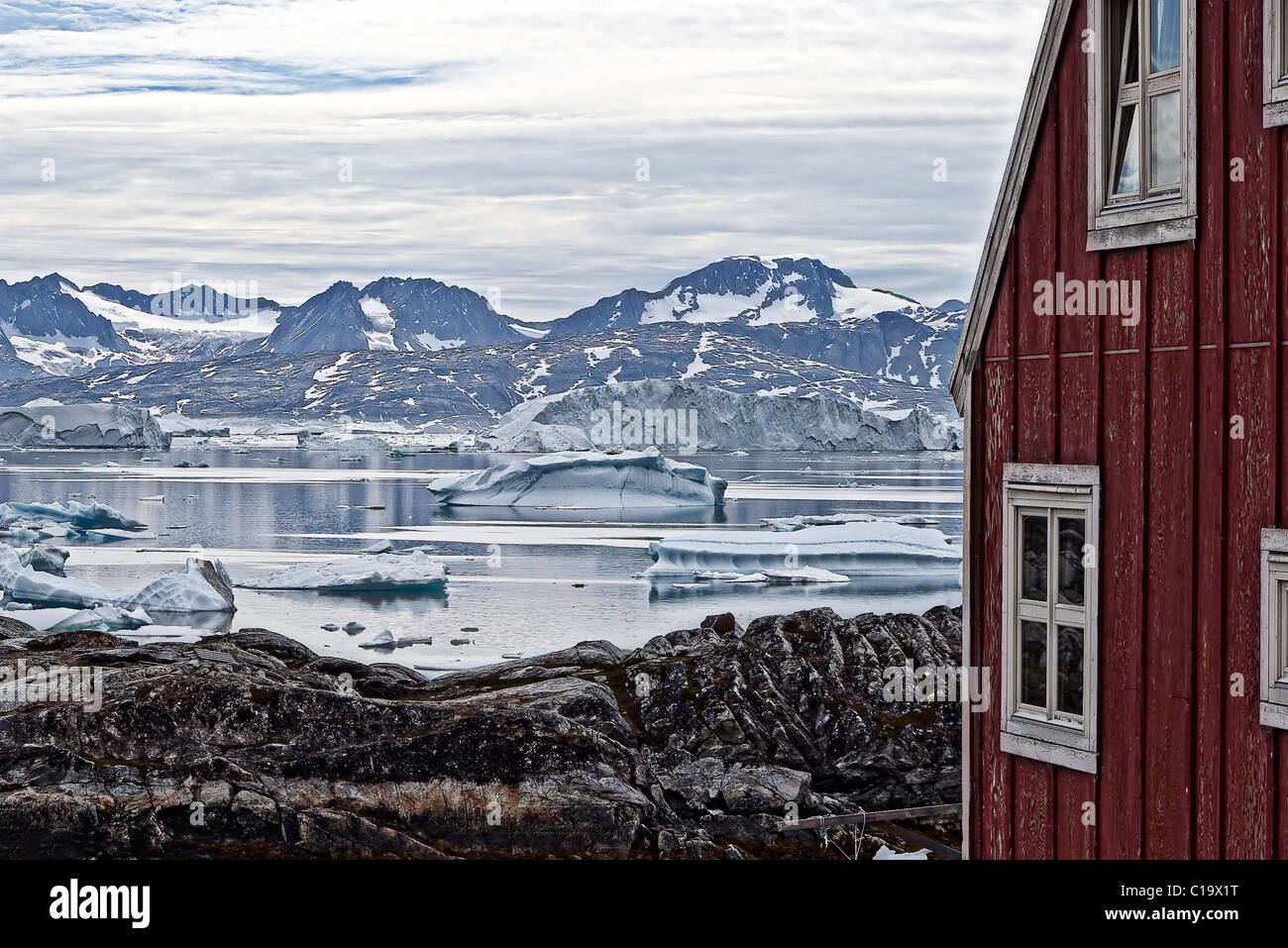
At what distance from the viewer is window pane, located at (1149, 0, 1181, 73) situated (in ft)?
18.3

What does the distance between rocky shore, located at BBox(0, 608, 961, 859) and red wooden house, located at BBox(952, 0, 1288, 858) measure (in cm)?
477

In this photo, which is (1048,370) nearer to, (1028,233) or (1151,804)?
(1028,233)

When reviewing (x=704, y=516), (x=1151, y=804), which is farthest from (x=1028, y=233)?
(x=704, y=516)

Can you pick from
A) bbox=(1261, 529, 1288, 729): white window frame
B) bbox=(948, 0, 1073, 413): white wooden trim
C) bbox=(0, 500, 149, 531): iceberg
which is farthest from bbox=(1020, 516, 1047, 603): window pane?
bbox=(0, 500, 149, 531): iceberg

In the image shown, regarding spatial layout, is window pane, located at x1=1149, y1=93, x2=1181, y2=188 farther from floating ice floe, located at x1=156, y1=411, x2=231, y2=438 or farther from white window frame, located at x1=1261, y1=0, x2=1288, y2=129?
floating ice floe, located at x1=156, y1=411, x2=231, y2=438

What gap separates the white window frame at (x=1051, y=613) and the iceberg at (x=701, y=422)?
90975mm

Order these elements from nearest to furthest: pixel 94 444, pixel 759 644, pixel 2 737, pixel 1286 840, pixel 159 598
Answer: pixel 1286 840
pixel 2 737
pixel 759 644
pixel 159 598
pixel 94 444

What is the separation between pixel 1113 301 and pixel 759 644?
33.9ft

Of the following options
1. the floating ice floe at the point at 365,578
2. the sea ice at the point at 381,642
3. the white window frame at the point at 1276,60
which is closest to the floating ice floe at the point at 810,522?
the floating ice floe at the point at 365,578

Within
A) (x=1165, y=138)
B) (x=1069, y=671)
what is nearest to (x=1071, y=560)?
(x=1069, y=671)

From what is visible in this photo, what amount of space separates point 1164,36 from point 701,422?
98.7 m

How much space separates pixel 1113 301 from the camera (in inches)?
225

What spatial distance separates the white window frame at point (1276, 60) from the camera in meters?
5.02

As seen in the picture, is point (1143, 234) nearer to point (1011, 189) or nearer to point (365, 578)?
point (1011, 189)
